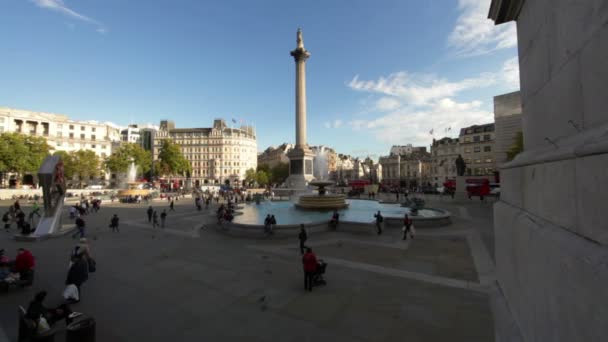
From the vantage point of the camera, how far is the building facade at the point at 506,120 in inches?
1889

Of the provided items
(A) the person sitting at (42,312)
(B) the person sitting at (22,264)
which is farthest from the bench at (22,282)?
(A) the person sitting at (42,312)

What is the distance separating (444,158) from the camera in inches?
3164

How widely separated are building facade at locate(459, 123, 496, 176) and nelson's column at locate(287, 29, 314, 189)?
48.2 meters

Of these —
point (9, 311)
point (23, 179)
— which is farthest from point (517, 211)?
point (23, 179)

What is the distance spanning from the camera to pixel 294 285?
8430 mm

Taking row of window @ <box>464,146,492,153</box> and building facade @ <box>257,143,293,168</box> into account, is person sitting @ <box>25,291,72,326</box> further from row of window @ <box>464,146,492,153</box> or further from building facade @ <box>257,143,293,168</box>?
building facade @ <box>257,143,293,168</box>

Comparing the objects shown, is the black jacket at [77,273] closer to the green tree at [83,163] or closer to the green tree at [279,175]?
the green tree at [83,163]

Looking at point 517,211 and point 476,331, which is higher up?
point 517,211

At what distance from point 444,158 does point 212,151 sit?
8369 cm

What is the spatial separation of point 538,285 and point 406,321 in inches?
176

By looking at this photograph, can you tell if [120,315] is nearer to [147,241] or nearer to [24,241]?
[147,241]

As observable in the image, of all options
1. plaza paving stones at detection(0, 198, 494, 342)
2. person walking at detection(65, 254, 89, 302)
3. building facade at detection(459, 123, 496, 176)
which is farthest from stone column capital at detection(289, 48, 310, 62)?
building facade at detection(459, 123, 496, 176)

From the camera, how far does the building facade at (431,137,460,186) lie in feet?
255

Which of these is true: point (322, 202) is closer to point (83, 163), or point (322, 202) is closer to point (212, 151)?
point (83, 163)
